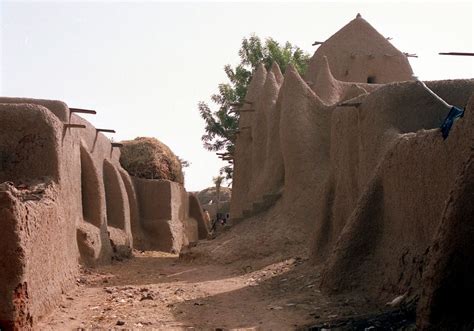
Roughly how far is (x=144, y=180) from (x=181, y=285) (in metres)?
8.20

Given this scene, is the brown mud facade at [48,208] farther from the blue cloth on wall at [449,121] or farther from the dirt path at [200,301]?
the blue cloth on wall at [449,121]

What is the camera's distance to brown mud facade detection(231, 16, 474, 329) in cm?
448

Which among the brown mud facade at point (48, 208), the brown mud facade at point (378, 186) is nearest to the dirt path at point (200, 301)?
the brown mud facade at point (48, 208)

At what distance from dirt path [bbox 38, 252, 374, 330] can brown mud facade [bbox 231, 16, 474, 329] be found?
0.57 m

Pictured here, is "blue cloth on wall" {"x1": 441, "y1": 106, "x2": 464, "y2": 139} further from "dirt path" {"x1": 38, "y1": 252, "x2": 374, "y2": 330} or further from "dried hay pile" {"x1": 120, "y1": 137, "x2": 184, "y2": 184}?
"dried hay pile" {"x1": 120, "y1": 137, "x2": 184, "y2": 184}

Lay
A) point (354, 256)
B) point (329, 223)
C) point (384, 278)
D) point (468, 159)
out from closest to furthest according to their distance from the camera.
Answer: point (468, 159) → point (384, 278) → point (354, 256) → point (329, 223)

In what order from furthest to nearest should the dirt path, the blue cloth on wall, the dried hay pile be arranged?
1. the dried hay pile
2. the dirt path
3. the blue cloth on wall

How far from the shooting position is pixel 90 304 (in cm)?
779

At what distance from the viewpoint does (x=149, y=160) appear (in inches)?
734

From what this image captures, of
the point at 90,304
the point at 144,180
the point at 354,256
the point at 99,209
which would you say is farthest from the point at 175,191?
the point at 354,256

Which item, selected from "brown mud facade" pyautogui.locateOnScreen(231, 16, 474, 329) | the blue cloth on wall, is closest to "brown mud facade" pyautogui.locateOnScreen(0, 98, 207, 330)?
"brown mud facade" pyautogui.locateOnScreen(231, 16, 474, 329)

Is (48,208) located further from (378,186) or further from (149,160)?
(149,160)

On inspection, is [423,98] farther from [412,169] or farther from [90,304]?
[90,304]

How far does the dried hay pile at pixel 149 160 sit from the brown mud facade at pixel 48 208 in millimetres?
3071
